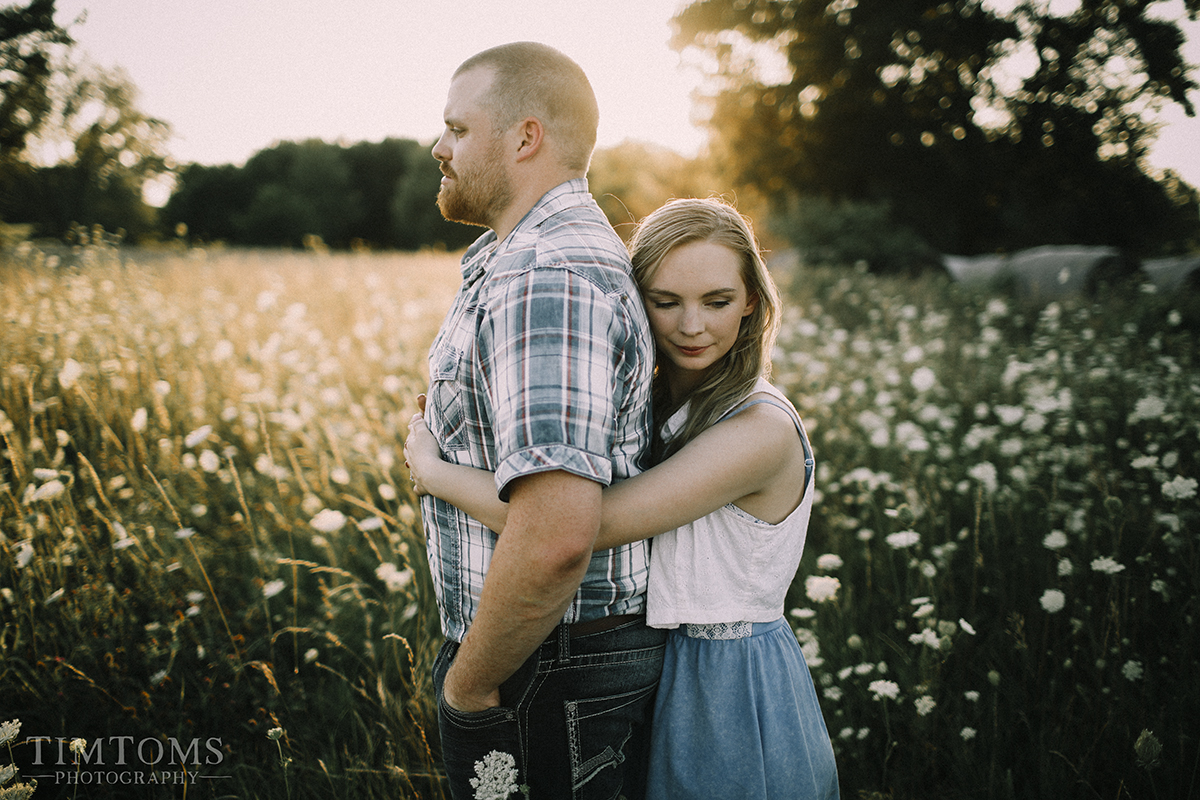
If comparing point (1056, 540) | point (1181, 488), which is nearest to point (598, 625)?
point (1056, 540)

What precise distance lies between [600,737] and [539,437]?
0.78 metres

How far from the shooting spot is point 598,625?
1396 millimetres

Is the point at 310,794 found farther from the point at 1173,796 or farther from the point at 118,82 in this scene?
the point at 118,82

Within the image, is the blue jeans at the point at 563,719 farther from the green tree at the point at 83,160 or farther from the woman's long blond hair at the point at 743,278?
the green tree at the point at 83,160

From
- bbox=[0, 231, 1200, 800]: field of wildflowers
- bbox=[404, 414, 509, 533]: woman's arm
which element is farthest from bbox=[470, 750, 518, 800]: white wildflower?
bbox=[0, 231, 1200, 800]: field of wildflowers

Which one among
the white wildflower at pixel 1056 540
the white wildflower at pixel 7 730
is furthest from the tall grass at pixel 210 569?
the white wildflower at pixel 1056 540

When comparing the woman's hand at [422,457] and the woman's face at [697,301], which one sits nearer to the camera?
the woman's hand at [422,457]

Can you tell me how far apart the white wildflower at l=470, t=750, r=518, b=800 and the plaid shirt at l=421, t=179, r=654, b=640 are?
294 mm

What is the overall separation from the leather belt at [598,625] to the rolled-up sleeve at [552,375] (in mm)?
416

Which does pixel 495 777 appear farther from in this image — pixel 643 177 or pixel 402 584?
pixel 643 177

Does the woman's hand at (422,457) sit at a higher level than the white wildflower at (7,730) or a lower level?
higher

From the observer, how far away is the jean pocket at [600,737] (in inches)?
53.7

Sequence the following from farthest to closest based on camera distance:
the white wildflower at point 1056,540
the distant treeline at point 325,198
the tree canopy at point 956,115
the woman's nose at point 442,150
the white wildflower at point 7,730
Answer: the distant treeline at point 325,198, the tree canopy at point 956,115, the white wildflower at point 1056,540, the woman's nose at point 442,150, the white wildflower at point 7,730

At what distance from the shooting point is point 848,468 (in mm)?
3615
